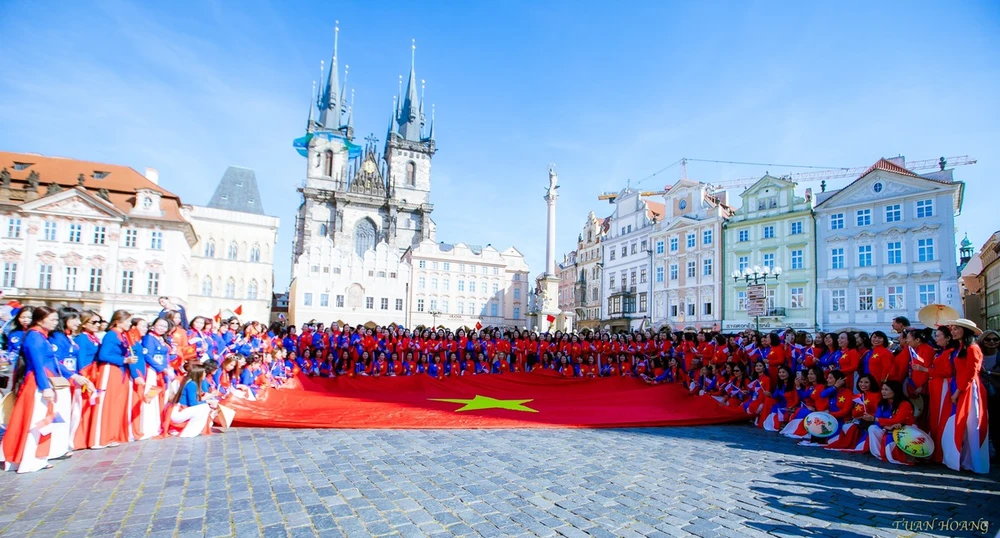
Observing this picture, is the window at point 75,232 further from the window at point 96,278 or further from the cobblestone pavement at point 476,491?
the cobblestone pavement at point 476,491

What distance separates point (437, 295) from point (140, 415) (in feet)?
151

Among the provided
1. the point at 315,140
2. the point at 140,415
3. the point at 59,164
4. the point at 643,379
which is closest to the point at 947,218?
the point at 643,379

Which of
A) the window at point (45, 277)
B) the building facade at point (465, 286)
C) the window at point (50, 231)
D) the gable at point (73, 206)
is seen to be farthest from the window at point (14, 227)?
the building facade at point (465, 286)

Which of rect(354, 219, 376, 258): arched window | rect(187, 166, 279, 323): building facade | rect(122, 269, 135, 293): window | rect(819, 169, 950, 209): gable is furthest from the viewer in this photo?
rect(354, 219, 376, 258): arched window

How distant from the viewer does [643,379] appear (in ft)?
42.4

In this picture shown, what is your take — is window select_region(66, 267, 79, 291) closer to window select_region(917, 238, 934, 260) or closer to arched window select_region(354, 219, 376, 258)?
arched window select_region(354, 219, 376, 258)

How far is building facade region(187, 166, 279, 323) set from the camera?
41750 millimetres

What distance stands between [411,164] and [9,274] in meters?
47.5

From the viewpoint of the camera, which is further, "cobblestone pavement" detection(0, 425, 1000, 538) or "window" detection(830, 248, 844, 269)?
"window" detection(830, 248, 844, 269)

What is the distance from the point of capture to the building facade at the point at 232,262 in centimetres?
4175

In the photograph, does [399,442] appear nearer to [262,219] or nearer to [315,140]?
[262,219]

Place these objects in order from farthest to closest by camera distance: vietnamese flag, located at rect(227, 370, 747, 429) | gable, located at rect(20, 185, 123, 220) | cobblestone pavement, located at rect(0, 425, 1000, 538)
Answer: gable, located at rect(20, 185, 123, 220), vietnamese flag, located at rect(227, 370, 747, 429), cobblestone pavement, located at rect(0, 425, 1000, 538)

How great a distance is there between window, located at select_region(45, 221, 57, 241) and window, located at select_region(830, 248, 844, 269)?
4934 cm

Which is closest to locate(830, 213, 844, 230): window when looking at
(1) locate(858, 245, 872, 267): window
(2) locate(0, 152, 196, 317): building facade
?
(1) locate(858, 245, 872, 267): window
